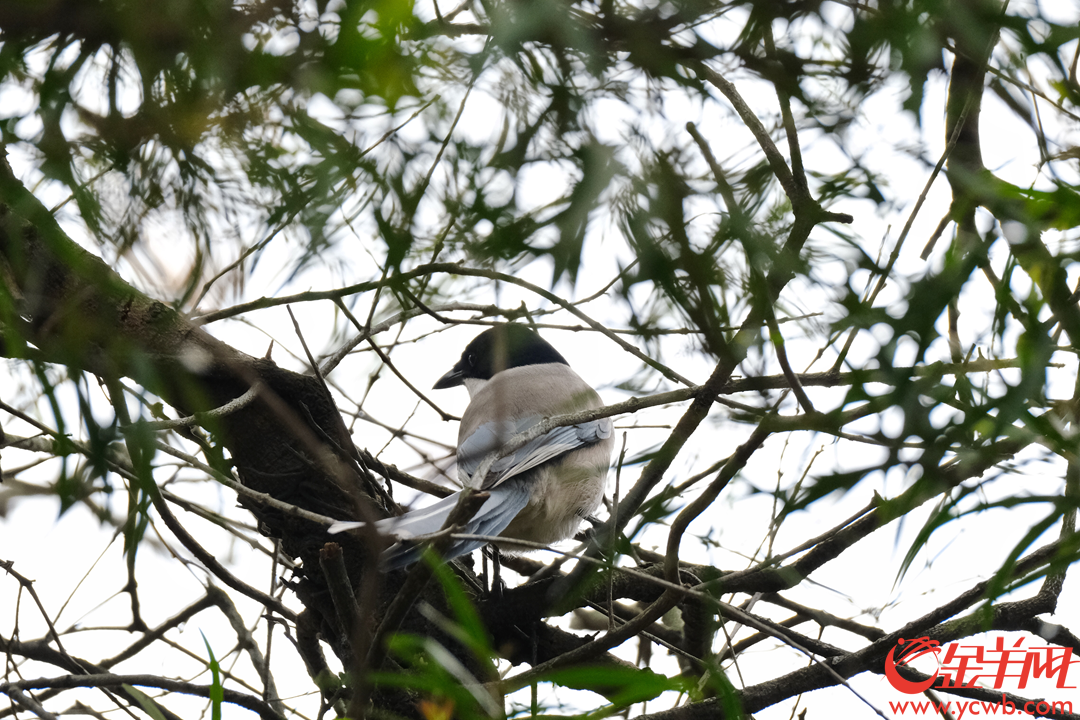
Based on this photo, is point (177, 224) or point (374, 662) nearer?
point (177, 224)

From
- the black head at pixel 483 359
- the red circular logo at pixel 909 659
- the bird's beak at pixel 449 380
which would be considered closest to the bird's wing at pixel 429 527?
the red circular logo at pixel 909 659

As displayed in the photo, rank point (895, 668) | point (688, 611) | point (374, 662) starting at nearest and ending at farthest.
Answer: point (374, 662) → point (895, 668) → point (688, 611)

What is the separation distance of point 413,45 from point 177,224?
33 centimetres

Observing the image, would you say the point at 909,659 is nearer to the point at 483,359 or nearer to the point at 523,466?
the point at 523,466

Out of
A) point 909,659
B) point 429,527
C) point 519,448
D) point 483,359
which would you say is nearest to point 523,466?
point 519,448

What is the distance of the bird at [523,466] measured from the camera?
5.77 feet

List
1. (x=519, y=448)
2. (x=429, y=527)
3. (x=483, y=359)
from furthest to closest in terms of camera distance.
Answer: (x=483, y=359), (x=519, y=448), (x=429, y=527)

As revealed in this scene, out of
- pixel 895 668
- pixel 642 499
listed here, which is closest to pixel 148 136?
pixel 642 499

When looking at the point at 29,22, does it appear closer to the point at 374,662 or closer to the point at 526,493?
the point at 374,662

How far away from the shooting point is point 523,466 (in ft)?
7.97

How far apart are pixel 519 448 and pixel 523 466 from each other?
0.22 metres

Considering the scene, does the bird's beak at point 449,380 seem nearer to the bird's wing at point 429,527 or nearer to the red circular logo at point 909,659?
the bird's wing at point 429,527

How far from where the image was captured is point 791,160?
1088 millimetres

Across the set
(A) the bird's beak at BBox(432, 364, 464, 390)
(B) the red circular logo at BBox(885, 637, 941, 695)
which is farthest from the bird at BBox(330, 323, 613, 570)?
(B) the red circular logo at BBox(885, 637, 941, 695)
